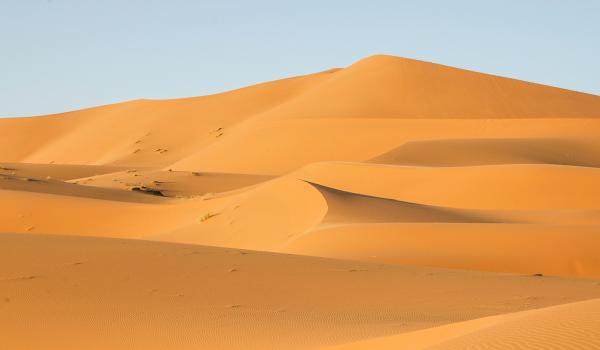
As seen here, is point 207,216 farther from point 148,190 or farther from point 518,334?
point 518,334

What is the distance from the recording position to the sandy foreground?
7617 mm

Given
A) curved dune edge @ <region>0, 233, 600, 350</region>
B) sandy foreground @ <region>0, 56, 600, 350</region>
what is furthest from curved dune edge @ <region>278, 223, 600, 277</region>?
curved dune edge @ <region>0, 233, 600, 350</region>

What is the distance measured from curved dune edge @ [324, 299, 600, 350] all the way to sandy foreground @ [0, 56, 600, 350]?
1.1 inches

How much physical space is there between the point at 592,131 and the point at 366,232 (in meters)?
32.4

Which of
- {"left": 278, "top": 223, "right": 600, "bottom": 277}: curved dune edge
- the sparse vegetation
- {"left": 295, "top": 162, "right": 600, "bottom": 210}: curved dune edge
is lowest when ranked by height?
{"left": 278, "top": 223, "right": 600, "bottom": 277}: curved dune edge

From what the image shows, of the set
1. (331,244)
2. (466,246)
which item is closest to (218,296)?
(331,244)

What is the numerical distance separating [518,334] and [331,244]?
9.85m

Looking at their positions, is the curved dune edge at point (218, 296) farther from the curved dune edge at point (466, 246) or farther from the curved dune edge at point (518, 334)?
the curved dune edge at point (466, 246)

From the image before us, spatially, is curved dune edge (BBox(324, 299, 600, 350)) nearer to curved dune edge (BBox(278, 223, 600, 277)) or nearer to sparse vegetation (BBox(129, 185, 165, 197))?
curved dune edge (BBox(278, 223, 600, 277))

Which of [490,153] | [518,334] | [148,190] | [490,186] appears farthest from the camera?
[490,153]

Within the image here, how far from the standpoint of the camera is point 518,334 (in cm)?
560

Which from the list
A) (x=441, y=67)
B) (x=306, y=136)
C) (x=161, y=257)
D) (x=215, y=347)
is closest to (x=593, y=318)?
(x=215, y=347)

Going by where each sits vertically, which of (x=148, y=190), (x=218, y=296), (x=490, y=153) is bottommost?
(x=218, y=296)

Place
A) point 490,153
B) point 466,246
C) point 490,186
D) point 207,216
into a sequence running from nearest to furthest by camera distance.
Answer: point 466,246 < point 207,216 < point 490,186 < point 490,153
